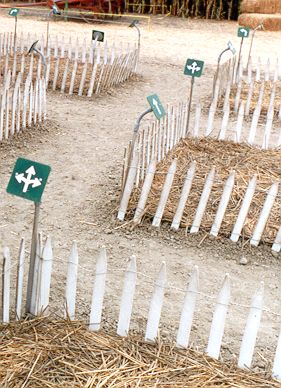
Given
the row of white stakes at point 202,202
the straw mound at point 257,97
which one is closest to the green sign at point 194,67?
the straw mound at point 257,97

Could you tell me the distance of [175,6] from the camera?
21.1m

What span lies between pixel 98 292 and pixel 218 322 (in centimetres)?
68

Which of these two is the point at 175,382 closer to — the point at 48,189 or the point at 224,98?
the point at 48,189

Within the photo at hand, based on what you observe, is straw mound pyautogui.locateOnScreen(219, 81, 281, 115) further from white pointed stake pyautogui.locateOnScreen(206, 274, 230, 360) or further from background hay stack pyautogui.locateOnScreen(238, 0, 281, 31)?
background hay stack pyautogui.locateOnScreen(238, 0, 281, 31)

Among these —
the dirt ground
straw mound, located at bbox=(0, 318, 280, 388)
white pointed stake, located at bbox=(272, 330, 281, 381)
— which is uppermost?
white pointed stake, located at bbox=(272, 330, 281, 381)

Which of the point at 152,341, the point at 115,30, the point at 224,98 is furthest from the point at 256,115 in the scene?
the point at 115,30

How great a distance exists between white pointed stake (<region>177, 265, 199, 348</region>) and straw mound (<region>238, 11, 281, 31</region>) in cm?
1619

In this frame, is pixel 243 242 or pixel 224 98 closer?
pixel 243 242

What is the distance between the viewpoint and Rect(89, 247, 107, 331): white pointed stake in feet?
12.2

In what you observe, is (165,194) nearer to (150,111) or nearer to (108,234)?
(108,234)

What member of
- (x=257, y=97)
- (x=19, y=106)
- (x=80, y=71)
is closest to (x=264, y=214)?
(x=19, y=106)

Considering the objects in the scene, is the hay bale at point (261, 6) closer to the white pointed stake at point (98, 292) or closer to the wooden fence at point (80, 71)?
the wooden fence at point (80, 71)

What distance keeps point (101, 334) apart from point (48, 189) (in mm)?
2721

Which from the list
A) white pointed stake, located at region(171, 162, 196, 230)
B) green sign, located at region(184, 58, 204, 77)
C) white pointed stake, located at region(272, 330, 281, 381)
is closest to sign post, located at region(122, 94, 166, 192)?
white pointed stake, located at region(171, 162, 196, 230)
